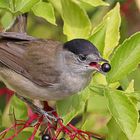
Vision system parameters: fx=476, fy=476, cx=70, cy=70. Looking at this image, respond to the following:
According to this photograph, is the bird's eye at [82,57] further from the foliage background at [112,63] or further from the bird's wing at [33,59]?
the bird's wing at [33,59]

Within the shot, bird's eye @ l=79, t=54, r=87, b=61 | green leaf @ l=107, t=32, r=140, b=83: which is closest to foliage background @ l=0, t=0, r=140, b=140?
green leaf @ l=107, t=32, r=140, b=83

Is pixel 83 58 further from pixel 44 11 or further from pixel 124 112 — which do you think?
pixel 124 112

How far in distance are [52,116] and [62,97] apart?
0.87 feet

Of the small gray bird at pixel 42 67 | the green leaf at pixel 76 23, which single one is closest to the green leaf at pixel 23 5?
the green leaf at pixel 76 23

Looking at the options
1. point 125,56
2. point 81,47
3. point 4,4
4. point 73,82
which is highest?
point 4,4

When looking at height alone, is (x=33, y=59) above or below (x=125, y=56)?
below

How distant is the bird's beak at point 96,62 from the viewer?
2.88m

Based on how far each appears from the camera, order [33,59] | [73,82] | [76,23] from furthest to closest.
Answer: [33,59]
[73,82]
[76,23]

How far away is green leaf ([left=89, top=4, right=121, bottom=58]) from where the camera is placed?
2.98 m

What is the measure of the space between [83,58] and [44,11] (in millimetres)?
431

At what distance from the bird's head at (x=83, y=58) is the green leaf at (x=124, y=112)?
0.21 meters

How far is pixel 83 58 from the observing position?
10.2ft

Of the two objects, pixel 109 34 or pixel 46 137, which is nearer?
pixel 46 137

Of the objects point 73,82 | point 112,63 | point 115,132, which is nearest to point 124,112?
point 115,132
